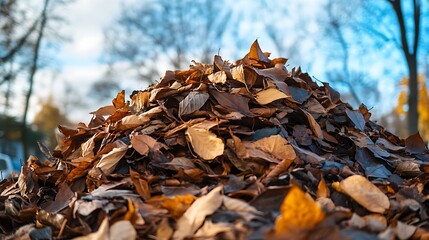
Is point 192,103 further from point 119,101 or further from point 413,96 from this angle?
point 413,96

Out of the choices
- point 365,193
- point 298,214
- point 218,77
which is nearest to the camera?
point 298,214

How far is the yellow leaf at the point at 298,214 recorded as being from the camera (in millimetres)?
879

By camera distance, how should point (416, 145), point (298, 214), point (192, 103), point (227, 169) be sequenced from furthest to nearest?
1. point (416, 145)
2. point (192, 103)
3. point (227, 169)
4. point (298, 214)

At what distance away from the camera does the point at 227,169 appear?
4.69ft

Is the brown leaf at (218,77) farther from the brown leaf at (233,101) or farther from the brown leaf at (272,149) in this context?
the brown leaf at (272,149)

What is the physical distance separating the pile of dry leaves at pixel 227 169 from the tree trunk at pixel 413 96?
196 inches

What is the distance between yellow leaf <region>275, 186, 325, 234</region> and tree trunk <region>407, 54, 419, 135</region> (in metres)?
6.20

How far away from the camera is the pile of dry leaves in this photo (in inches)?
42.9

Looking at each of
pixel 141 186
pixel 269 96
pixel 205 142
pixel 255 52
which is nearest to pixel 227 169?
pixel 205 142

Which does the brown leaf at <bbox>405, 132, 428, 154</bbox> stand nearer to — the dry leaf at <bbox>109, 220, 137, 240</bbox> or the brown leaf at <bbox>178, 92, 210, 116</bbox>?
the brown leaf at <bbox>178, 92, 210, 116</bbox>

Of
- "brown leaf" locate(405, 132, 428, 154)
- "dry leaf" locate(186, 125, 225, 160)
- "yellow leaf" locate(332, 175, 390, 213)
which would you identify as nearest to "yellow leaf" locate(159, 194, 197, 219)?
"dry leaf" locate(186, 125, 225, 160)

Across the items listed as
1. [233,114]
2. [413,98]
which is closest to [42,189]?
[233,114]

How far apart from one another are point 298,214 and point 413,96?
639cm

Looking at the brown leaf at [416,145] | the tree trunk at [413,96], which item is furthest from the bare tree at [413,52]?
the brown leaf at [416,145]
